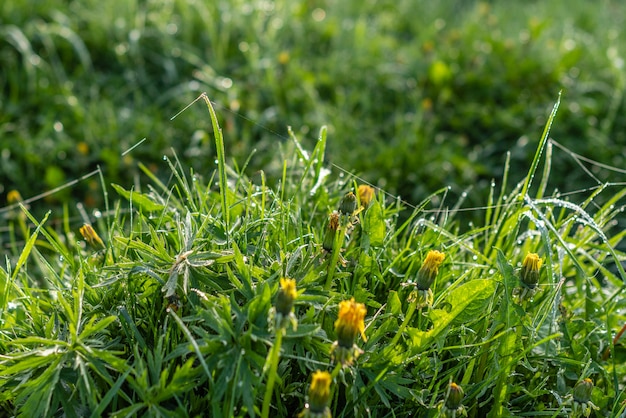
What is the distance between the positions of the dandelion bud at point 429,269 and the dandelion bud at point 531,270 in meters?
0.20

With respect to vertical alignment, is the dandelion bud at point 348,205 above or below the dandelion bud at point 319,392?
above

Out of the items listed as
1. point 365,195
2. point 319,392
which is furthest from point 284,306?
point 365,195

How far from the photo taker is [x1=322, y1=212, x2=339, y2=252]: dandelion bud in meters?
1.53

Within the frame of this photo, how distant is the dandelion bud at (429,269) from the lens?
1445mm

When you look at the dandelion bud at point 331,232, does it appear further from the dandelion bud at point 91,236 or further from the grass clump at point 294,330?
the dandelion bud at point 91,236

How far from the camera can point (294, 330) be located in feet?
4.15

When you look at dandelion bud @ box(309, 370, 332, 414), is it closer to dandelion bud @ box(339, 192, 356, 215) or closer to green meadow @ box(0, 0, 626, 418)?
green meadow @ box(0, 0, 626, 418)

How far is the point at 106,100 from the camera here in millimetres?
3660

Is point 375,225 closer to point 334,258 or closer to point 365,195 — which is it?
point 365,195

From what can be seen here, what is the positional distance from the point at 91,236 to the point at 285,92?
215 cm

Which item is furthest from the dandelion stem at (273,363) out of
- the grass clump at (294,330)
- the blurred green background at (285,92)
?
the blurred green background at (285,92)

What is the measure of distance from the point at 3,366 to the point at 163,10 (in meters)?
3.03

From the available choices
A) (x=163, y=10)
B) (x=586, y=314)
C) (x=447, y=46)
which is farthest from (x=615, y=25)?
(x=586, y=314)

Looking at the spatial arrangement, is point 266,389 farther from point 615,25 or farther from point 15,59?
point 615,25
